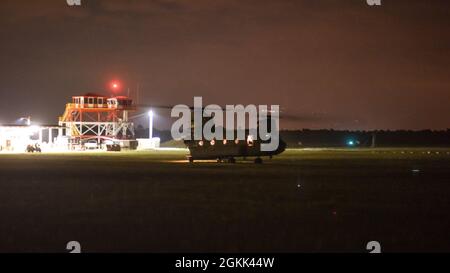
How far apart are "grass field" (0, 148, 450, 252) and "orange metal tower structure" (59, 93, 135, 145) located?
68.5 meters

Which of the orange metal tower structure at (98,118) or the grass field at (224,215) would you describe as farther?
the orange metal tower structure at (98,118)

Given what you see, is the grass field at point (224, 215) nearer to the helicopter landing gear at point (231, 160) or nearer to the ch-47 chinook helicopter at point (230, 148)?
the ch-47 chinook helicopter at point (230, 148)

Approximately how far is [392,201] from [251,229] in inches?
306

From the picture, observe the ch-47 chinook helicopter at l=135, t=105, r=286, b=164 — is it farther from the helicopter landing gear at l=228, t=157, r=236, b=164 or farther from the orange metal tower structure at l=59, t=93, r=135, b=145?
the orange metal tower structure at l=59, t=93, r=135, b=145

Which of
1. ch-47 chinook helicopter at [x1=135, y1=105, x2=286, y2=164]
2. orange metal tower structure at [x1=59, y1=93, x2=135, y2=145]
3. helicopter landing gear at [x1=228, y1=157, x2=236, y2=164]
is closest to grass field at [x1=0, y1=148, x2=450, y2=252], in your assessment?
ch-47 chinook helicopter at [x1=135, y1=105, x2=286, y2=164]

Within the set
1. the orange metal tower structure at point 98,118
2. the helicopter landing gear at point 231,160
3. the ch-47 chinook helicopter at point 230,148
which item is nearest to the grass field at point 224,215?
the ch-47 chinook helicopter at point 230,148

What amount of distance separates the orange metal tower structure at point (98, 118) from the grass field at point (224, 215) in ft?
225

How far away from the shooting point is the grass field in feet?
45.2

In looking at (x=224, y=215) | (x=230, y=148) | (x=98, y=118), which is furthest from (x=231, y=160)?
(x=98, y=118)

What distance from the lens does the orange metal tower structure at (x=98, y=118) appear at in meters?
97.5

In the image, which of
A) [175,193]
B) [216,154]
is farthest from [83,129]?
[175,193]

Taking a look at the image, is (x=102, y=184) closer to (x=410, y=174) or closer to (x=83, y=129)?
(x=410, y=174)

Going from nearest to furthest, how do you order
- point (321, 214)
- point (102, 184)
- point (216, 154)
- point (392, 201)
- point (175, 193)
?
point (321, 214), point (392, 201), point (175, 193), point (102, 184), point (216, 154)
